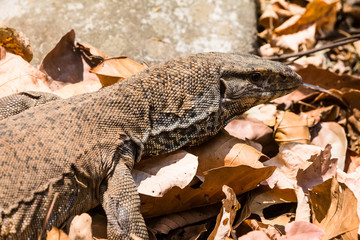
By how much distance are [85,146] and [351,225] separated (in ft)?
6.32

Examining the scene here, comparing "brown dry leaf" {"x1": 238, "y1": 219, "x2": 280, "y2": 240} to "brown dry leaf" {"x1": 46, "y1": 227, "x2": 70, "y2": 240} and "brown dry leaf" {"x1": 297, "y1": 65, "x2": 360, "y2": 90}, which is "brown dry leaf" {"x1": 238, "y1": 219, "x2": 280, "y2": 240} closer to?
"brown dry leaf" {"x1": 46, "y1": 227, "x2": 70, "y2": 240}

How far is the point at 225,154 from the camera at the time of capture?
12.4 feet

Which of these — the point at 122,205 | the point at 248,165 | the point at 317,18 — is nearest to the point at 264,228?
the point at 248,165

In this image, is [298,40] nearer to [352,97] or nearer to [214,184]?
[352,97]

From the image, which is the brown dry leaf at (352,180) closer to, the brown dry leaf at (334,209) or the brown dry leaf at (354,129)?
the brown dry leaf at (334,209)

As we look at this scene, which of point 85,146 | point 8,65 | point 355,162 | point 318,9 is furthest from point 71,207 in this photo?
point 318,9

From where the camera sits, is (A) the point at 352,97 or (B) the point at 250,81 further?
(A) the point at 352,97

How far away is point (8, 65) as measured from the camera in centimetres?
418

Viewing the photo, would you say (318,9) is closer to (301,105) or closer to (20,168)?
(301,105)

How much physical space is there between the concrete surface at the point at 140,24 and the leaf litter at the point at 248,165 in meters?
0.38

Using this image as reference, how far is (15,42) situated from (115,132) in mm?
1730

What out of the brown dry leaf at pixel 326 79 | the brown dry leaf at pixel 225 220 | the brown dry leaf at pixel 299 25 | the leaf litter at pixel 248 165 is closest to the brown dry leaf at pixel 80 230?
the leaf litter at pixel 248 165

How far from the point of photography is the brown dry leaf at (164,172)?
3.35m

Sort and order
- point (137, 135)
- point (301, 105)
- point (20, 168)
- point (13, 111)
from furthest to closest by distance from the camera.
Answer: point (301, 105), point (13, 111), point (137, 135), point (20, 168)
